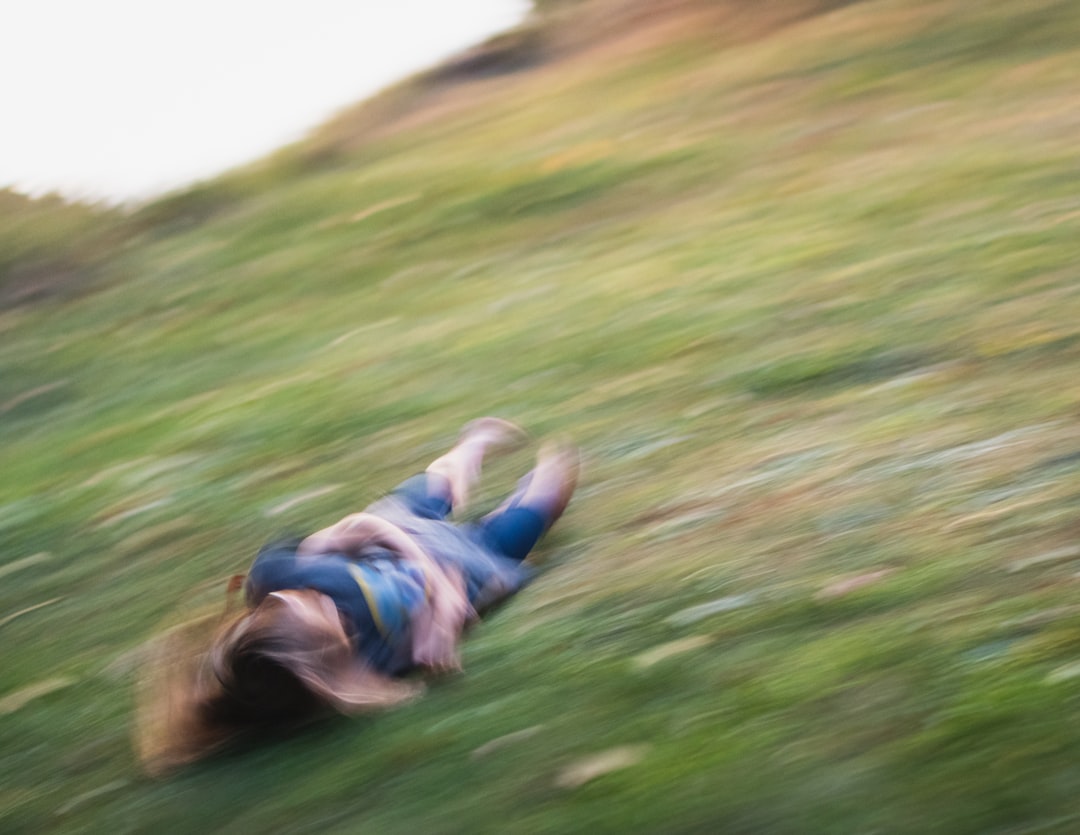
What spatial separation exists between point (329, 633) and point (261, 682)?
0.69 ft

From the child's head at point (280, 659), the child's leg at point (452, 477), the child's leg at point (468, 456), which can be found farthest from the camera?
the child's leg at point (468, 456)

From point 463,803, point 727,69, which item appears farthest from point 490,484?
point 727,69

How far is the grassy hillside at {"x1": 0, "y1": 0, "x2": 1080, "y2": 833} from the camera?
10.2ft

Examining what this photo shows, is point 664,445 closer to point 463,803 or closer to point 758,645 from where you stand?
point 758,645

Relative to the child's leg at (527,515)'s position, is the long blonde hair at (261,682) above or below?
above

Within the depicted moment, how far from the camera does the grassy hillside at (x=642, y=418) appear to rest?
122 inches

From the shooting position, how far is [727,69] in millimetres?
11016

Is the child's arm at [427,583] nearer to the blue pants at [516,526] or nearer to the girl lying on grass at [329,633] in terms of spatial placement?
the girl lying on grass at [329,633]

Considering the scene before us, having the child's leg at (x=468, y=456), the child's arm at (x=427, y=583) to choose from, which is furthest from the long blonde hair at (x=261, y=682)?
the child's leg at (x=468, y=456)

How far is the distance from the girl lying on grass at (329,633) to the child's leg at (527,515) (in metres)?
0.05

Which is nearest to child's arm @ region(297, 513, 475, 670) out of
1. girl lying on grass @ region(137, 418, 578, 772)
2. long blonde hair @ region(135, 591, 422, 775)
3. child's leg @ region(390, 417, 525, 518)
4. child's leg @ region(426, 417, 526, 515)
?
girl lying on grass @ region(137, 418, 578, 772)

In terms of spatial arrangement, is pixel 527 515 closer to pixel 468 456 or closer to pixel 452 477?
pixel 452 477

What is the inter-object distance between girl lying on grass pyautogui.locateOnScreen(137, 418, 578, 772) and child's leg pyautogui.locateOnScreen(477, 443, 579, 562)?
0.18 ft

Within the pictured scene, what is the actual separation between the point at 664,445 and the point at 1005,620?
2066 millimetres
